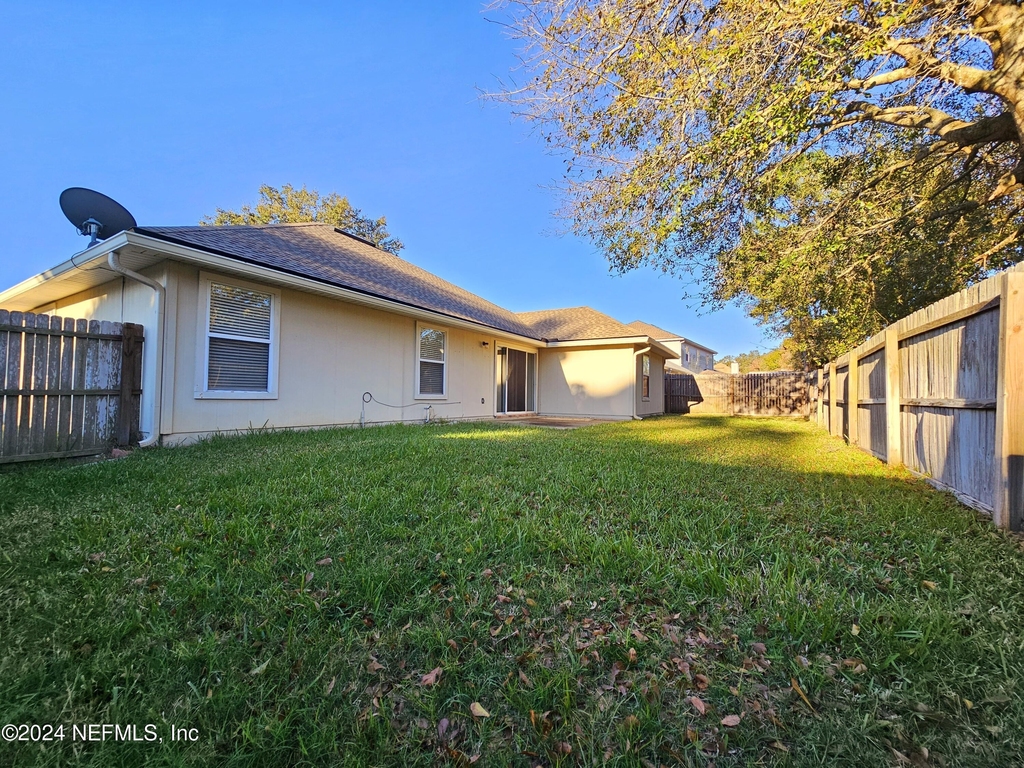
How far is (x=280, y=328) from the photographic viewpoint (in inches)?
267

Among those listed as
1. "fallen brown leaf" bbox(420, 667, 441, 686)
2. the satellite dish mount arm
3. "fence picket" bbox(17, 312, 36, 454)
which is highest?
the satellite dish mount arm

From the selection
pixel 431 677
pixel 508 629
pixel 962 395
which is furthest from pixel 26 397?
pixel 962 395

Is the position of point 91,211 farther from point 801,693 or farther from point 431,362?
point 801,693

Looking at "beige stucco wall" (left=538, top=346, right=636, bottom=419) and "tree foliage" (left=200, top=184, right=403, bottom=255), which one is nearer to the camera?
"beige stucco wall" (left=538, top=346, right=636, bottom=419)

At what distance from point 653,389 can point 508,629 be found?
15.5m

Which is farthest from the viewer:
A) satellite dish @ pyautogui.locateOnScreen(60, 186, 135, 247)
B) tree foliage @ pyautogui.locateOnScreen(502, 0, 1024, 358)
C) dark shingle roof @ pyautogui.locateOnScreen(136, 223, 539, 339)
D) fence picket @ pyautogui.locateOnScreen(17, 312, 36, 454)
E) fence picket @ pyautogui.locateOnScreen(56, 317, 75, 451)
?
satellite dish @ pyautogui.locateOnScreen(60, 186, 135, 247)

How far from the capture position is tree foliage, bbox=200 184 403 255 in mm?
23375

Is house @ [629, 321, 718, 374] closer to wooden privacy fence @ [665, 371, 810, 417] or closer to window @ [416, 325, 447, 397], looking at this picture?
wooden privacy fence @ [665, 371, 810, 417]

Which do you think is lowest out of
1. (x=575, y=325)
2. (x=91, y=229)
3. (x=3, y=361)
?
(x=3, y=361)

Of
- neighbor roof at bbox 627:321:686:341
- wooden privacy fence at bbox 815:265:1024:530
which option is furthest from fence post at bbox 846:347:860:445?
neighbor roof at bbox 627:321:686:341

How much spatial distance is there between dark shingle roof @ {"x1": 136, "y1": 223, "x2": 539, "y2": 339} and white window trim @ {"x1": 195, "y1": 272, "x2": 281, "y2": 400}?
452 millimetres

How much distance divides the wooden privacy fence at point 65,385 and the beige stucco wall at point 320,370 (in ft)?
1.79

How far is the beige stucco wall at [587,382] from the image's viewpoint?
13.2 meters

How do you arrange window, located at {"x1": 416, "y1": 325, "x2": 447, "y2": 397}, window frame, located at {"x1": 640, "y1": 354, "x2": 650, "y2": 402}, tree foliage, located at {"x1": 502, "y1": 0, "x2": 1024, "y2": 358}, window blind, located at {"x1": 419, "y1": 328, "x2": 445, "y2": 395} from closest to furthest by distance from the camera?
tree foliage, located at {"x1": 502, "y1": 0, "x2": 1024, "y2": 358} < window, located at {"x1": 416, "y1": 325, "x2": 447, "y2": 397} < window blind, located at {"x1": 419, "y1": 328, "x2": 445, "y2": 395} < window frame, located at {"x1": 640, "y1": 354, "x2": 650, "y2": 402}
